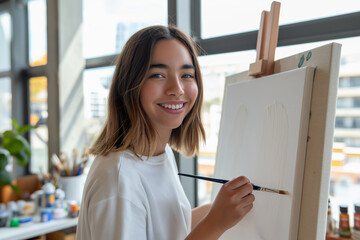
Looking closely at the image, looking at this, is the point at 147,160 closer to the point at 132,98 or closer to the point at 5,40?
the point at 132,98

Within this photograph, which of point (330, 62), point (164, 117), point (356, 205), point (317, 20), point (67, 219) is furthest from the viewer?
point (67, 219)

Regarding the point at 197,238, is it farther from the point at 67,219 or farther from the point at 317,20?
the point at 67,219

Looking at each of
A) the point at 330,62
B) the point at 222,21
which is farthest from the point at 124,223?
the point at 222,21

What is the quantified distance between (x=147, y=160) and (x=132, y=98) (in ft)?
0.64

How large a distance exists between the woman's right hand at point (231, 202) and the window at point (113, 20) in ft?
4.16

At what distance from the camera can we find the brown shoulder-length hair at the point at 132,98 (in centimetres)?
87

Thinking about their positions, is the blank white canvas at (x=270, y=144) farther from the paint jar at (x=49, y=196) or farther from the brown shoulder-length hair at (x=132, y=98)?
the paint jar at (x=49, y=196)

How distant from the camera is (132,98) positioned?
2.86 ft

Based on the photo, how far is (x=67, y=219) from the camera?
5.79ft

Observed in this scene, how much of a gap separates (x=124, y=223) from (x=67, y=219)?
1209 millimetres

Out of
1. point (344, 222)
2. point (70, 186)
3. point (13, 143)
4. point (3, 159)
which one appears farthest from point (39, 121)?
point (344, 222)

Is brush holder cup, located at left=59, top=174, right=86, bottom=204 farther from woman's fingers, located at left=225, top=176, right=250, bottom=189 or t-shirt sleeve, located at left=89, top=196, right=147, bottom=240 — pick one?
woman's fingers, located at left=225, top=176, right=250, bottom=189

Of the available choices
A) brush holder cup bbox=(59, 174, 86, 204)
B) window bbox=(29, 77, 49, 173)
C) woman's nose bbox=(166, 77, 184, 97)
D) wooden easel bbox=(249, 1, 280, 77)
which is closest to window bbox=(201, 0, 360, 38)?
wooden easel bbox=(249, 1, 280, 77)

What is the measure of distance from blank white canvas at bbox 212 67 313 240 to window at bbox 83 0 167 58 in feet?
3.28
